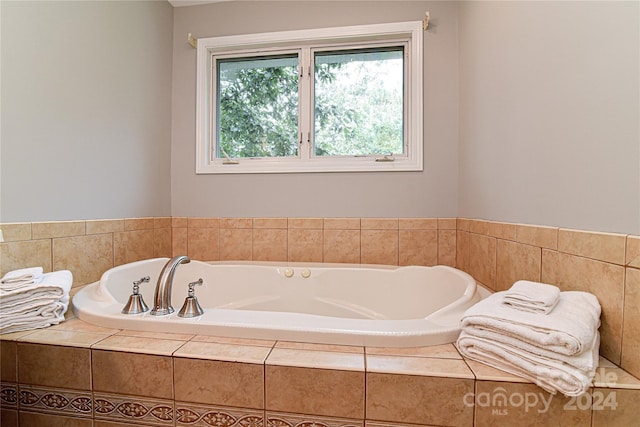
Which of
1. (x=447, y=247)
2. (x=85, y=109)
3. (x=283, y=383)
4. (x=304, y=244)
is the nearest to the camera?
(x=283, y=383)

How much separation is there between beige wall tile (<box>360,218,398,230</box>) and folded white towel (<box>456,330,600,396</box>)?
3.81 feet

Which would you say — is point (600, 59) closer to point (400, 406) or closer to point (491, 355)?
point (491, 355)

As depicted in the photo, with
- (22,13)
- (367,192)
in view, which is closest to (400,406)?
(367,192)

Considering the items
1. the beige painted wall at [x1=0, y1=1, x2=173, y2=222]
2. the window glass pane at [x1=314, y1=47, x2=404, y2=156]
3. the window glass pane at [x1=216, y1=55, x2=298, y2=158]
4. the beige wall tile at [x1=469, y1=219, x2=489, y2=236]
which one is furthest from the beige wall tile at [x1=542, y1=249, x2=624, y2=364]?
the beige painted wall at [x1=0, y1=1, x2=173, y2=222]

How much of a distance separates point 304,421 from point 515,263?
3.32 feet

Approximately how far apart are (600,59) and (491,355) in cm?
86

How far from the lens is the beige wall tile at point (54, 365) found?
83 centimetres

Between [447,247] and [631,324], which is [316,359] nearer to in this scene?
[631,324]

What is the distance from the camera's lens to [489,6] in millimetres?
1439

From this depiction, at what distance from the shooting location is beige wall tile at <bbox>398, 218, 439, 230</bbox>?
6.25 feet

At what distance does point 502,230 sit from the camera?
1305mm

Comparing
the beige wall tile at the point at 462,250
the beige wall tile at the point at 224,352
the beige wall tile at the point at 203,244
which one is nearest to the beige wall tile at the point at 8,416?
the beige wall tile at the point at 224,352

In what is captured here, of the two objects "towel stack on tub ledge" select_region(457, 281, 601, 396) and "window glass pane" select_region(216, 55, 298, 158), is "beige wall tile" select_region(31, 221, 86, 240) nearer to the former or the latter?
"window glass pane" select_region(216, 55, 298, 158)

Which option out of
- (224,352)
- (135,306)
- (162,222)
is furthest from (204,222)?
(224,352)
